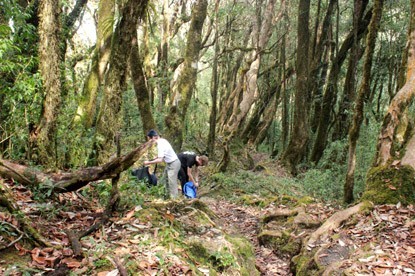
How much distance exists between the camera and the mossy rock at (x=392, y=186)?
6699 mm

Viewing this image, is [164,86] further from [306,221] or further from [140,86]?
[306,221]

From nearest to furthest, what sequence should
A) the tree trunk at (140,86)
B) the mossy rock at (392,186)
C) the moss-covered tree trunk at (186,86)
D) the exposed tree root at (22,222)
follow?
the exposed tree root at (22,222) < the mossy rock at (392,186) < the tree trunk at (140,86) < the moss-covered tree trunk at (186,86)

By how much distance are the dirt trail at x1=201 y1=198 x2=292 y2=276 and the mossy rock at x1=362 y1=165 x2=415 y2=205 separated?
2.06 meters

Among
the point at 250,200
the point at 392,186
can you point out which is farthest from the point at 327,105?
the point at 392,186

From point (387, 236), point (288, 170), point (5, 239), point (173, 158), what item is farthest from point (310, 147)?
point (5, 239)

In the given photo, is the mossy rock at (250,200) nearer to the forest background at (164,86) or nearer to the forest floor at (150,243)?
the forest background at (164,86)

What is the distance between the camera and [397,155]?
7.35 metres

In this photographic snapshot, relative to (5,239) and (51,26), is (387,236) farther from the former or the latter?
(51,26)

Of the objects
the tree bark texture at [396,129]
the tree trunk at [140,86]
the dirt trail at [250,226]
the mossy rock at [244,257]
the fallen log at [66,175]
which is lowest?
the dirt trail at [250,226]

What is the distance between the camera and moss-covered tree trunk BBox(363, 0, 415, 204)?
6.80 m

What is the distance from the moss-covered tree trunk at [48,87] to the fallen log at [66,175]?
1063mm

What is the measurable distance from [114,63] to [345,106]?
12.4 metres

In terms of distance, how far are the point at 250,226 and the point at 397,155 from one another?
3.62 m

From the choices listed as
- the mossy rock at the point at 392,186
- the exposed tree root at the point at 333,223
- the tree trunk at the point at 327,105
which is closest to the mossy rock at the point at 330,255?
the exposed tree root at the point at 333,223
